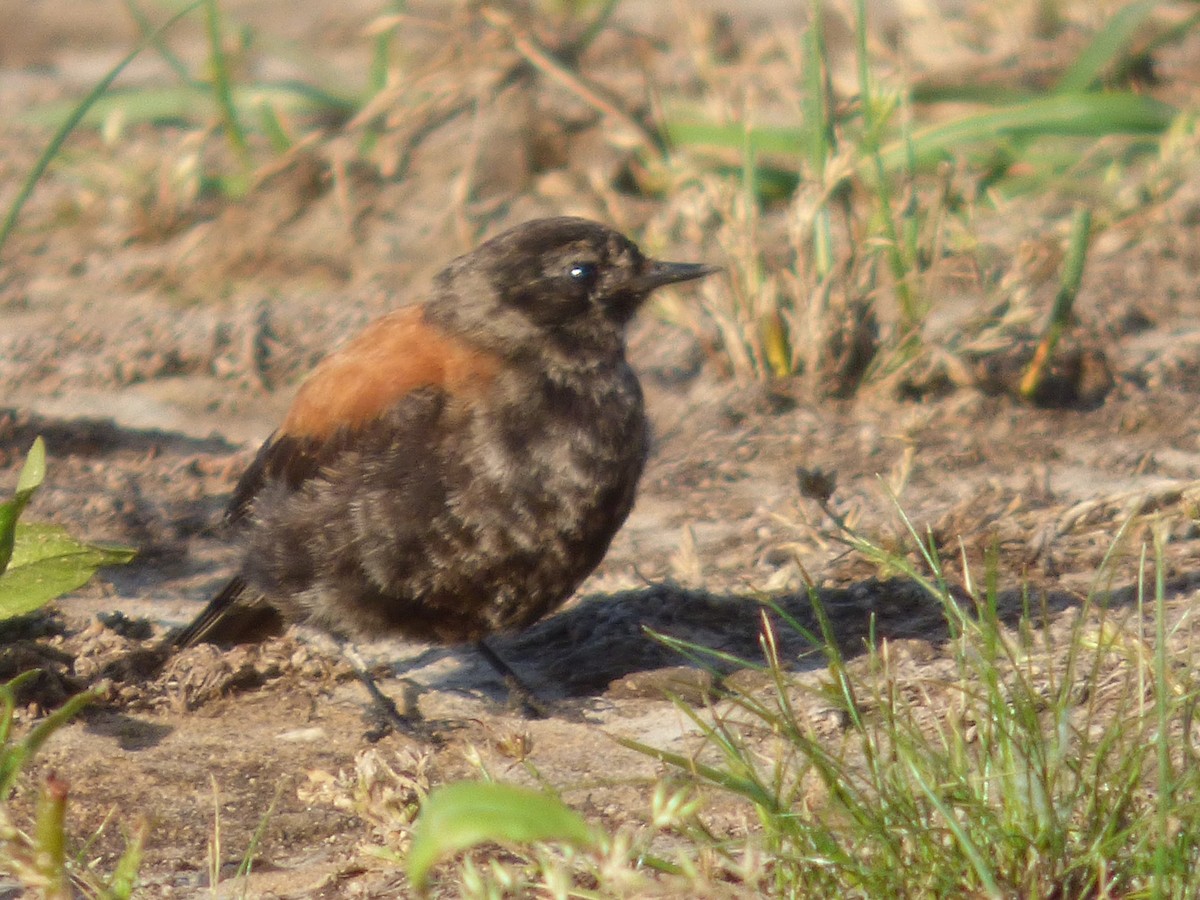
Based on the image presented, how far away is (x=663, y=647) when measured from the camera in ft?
14.7

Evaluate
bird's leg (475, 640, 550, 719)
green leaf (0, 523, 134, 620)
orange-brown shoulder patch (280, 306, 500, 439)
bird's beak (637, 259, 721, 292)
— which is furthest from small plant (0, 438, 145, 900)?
bird's beak (637, 259, 721, 292)

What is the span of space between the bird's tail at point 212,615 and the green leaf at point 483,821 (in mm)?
2556

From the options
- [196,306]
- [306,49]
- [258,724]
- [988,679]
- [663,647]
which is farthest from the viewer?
[306,49]

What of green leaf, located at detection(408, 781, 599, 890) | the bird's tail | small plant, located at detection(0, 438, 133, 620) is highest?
green leaf, located at detection(408, 781, 599, 890)

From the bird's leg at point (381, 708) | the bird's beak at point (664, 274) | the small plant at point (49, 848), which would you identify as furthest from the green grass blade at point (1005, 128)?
the small plant at point (49, 848)

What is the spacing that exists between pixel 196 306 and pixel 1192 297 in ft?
12.6

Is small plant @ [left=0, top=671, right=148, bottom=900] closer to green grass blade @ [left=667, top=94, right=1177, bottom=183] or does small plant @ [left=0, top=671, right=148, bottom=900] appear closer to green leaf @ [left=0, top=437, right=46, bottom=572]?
green leaf @ [left=0, top=437, right=46, bottom=572]

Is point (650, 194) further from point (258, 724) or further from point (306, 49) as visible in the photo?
point (258, 724)

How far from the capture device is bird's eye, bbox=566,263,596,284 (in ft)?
15.3

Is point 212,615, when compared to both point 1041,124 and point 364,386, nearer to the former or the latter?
point 364,386

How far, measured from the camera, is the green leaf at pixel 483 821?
6.70 feet

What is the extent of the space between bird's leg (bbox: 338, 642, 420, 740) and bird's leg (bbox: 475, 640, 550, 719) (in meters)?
0.25

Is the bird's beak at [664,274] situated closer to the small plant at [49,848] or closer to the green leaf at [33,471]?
the green leaf at [33,471]

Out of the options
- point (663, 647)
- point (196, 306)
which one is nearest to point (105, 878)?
point (663, 647)
